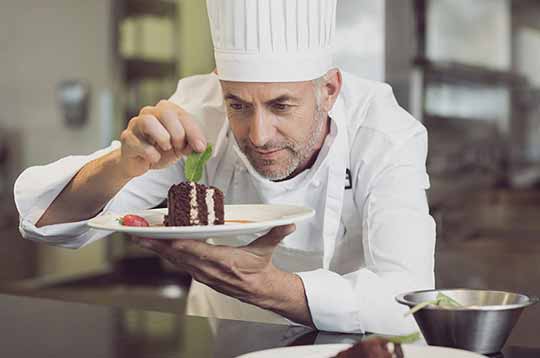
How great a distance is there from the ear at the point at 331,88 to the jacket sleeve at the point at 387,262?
19cm

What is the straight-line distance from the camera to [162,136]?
5.74ft

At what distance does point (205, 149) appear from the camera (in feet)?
5.82

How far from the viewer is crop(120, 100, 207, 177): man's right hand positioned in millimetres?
1754

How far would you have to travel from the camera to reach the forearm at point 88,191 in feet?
6.61

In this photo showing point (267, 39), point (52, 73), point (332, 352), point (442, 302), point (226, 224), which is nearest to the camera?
point (332, 352)

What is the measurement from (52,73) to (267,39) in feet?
9.09

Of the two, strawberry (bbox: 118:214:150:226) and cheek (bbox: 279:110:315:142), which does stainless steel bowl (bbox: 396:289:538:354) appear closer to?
strawberry (bbox: 118:214:150:226)

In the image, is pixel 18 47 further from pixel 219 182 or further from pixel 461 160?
pixel 219 182

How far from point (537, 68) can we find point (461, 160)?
0.47m

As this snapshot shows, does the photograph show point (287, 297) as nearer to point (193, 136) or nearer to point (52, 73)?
point (193, 136)

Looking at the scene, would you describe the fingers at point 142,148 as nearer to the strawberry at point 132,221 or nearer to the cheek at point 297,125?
the strawberry at point 132,221

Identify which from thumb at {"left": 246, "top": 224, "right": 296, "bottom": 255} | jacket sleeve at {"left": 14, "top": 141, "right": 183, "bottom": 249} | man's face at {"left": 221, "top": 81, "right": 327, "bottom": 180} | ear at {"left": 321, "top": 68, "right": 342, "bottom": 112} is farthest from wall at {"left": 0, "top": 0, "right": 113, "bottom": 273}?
thumb at {"left": 246, "top": 224, "right": 296, "bottom": 255}

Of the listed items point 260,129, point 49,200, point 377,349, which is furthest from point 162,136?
point 377,349

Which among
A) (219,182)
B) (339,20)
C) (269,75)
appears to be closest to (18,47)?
(339,20)
